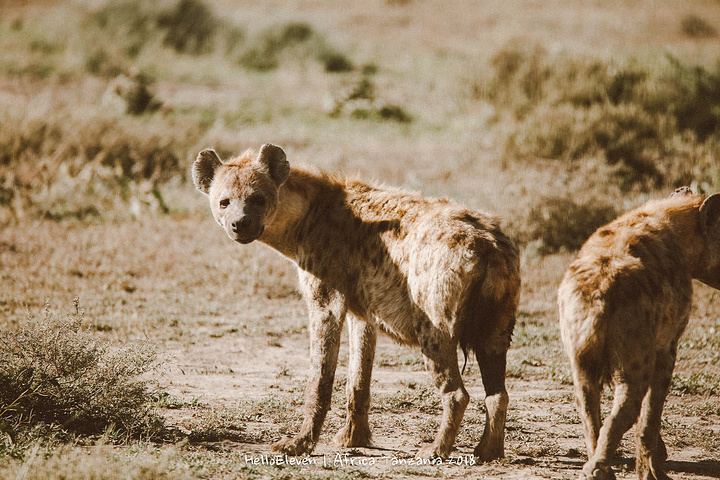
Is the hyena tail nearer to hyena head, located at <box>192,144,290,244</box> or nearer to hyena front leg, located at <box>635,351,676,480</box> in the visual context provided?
hyena front leg, located at <box>635,351,676,480</box>

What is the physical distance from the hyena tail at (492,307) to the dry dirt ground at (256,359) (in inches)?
24.8

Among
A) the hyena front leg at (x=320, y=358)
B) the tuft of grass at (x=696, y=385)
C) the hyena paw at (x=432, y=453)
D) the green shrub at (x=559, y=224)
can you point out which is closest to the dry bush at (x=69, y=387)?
the hyena front leg at (x=320, y=358)

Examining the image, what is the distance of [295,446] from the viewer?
13.9 ft

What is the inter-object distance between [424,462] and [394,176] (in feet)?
25.3

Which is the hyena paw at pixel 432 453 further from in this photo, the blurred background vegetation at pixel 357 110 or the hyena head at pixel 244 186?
the blurred background vegetation at pixel 357 110

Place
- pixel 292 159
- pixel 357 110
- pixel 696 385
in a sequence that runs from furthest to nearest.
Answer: pixel 357 110 → pixel 292 159 → pixel 696 385

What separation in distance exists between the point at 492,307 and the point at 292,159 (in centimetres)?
489

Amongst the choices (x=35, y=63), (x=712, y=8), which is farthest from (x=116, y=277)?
(x=712, y=8)

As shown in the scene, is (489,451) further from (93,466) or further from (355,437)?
(93,466)

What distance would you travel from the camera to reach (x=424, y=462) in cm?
407

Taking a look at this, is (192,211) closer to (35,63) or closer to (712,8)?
(35,63)

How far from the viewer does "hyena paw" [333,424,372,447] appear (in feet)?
14.8

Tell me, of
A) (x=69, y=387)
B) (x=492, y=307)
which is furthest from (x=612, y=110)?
(x=69, y=387)

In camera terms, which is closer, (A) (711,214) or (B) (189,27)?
(A) (711,214)
